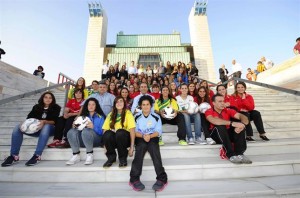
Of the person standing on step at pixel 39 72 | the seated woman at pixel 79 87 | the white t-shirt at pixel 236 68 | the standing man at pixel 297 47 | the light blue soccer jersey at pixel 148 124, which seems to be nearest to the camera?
the light blue soccer jersey at pixel 148 124

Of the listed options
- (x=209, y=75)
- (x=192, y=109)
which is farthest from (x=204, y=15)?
(x=192, y=109)

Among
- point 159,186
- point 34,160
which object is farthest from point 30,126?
point 159,186

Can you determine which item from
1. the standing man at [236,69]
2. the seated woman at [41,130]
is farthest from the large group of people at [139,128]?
the standing man at [236,69]

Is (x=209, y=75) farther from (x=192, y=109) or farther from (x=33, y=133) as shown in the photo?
(x=33, y=133)

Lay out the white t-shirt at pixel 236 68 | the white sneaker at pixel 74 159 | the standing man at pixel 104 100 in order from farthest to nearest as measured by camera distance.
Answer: the white t-shirt at pixel 236 68, the standing man at pixel 104 100, the white sneaker at pixel 74 159

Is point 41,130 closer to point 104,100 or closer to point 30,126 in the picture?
point 30,126

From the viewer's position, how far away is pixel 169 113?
3.78 metres

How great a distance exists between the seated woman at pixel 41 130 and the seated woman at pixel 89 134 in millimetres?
497

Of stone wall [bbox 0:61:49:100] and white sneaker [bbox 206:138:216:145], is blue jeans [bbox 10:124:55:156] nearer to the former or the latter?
white sneaker [bbox 206:138:216:145]

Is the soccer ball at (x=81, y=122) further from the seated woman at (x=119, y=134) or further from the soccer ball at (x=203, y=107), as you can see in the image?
the soccer ball at (x=203, y=107)

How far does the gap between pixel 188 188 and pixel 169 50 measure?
16.3 m

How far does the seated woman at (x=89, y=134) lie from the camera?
300 centimetres

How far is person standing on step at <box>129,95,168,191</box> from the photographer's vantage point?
93.1 inches

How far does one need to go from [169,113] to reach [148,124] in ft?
2.93
